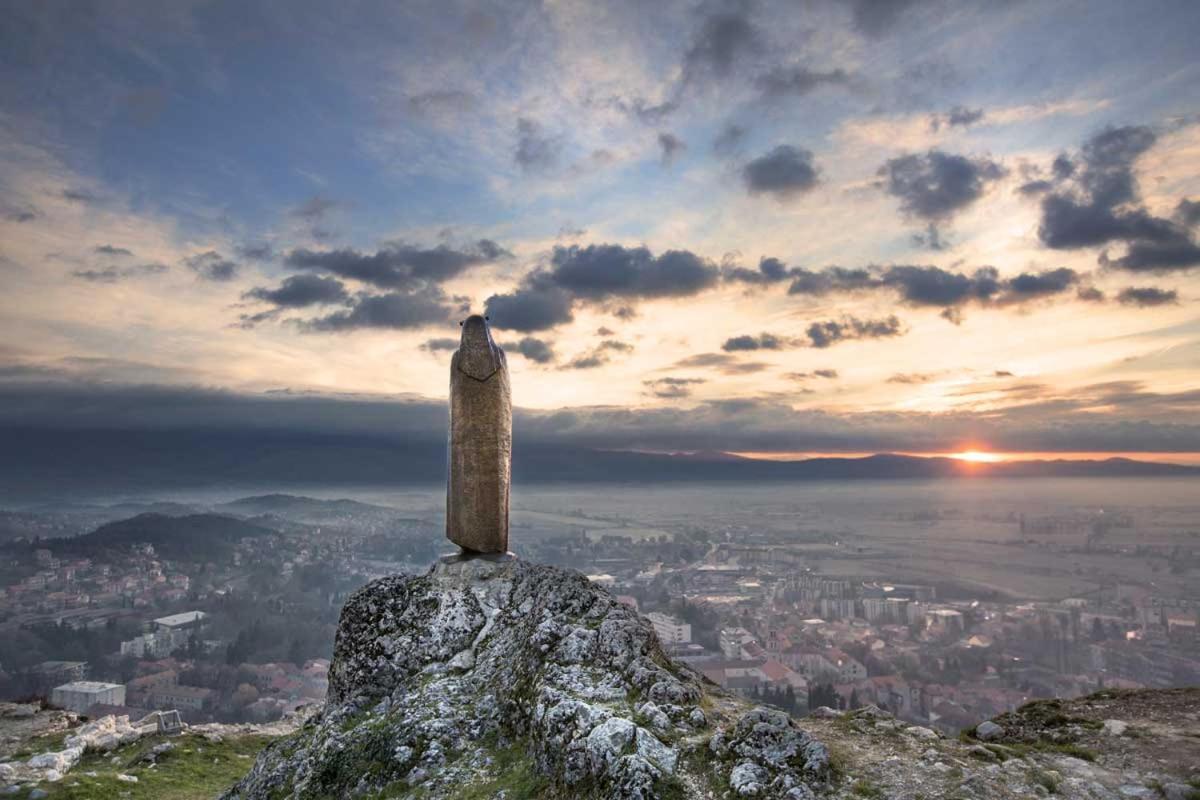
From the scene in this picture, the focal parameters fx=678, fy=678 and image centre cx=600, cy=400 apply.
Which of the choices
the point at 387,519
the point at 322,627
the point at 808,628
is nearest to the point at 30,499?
the point at 387,519

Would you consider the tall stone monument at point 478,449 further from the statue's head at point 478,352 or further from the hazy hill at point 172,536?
the hazy hill at point 172,536

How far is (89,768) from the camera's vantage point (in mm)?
21250

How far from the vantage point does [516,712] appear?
12.4 meters

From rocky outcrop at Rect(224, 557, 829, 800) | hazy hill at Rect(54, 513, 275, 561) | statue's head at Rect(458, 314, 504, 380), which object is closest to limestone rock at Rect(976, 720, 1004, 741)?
rocky outcrop at Rect(224, 557, 829, 800)

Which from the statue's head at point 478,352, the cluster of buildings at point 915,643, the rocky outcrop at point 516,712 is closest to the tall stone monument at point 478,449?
the statue's head at point 478,352

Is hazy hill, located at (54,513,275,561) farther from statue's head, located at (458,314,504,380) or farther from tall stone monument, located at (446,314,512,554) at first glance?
statue's head, located at (458,314,504,380)

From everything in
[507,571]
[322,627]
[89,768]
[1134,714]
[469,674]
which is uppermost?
[507,571]

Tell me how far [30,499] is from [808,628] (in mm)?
202966

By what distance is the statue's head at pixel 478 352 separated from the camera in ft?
57.3

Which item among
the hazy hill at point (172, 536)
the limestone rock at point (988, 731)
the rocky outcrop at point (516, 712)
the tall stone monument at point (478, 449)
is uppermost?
the tall stone monument at point (478, 449)

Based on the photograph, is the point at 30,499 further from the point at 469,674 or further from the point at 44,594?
the point at 469,674

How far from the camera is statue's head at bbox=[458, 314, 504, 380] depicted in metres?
17.5

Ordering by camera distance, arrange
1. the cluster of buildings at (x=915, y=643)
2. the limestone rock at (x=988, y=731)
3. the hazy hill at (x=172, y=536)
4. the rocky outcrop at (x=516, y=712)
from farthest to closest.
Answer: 1. the hazy hill at (x=172, y=536)
2. the cluster of buildings at (x=915, y=643)
3. the limestone rock at (x=988, y=731)
4. the rocky outcrop at (x=516, y=712)

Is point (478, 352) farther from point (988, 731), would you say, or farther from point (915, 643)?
point (915, 643)
